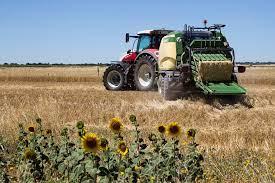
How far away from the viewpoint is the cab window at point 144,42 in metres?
15.9

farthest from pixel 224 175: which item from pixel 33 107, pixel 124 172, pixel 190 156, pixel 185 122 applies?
pixel 33 107

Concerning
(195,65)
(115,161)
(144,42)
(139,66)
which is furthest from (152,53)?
(115,161)

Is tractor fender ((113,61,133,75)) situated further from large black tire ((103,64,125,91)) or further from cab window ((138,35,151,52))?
cab window ((138,35,151,52))

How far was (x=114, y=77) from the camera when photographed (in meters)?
17.7

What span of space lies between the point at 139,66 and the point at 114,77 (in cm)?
252

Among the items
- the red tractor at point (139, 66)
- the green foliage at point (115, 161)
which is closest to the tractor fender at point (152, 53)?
the red tractor at point (139, 66)

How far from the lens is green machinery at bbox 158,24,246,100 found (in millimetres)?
12195

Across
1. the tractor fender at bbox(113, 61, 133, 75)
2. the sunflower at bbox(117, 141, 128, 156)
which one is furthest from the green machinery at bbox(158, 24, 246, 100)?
the sunflower at bbox(117, 141, 128, 156)

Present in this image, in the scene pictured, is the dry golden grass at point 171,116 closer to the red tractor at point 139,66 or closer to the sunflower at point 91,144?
the red tractor at point 139,66

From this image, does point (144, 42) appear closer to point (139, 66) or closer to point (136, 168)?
point (139, 66)

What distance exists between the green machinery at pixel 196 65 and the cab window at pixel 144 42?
227 centimetres

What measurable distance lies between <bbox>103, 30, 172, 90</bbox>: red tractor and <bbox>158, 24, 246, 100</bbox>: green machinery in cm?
121

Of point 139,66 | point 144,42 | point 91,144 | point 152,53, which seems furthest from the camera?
point 144,42

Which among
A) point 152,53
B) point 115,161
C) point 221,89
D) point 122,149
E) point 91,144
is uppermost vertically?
point 152,53
